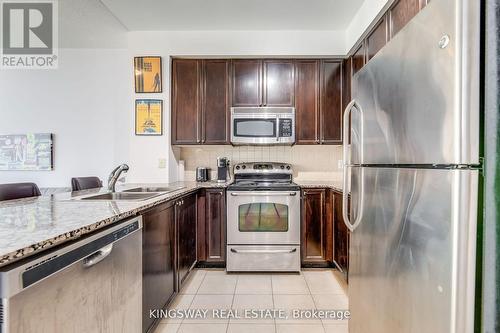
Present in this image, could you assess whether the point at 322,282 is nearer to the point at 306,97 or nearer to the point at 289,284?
the point at 289,284

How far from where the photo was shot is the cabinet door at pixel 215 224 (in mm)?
2869

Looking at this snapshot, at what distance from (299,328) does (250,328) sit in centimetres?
34

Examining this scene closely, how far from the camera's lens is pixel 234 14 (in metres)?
2.72

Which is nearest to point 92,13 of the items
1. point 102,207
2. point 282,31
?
point 282,31

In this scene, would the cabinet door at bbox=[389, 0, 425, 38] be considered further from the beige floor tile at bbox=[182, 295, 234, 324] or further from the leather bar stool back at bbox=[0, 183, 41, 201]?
the leather bar stool back at bbox=[0, 183, 41, 201]

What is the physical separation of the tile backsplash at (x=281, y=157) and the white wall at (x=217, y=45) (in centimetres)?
45

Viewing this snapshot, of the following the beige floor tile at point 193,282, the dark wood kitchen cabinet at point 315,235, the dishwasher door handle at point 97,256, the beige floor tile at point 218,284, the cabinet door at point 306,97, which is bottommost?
the beige floor tile at point 218,284

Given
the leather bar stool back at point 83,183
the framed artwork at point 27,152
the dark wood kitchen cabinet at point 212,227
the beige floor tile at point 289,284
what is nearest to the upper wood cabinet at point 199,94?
the dark wood kitchen cabinet at point 212,227

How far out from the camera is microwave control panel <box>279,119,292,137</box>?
10.0 feet

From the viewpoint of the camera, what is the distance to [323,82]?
3.12m

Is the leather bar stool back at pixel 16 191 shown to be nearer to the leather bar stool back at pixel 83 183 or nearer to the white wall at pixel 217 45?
the leather bar stool back at pixel 83 183

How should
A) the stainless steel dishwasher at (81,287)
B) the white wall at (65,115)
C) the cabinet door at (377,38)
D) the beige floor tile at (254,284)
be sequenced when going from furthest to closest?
the white wall at (65,115)
the beige floor tile at (254,284)
the cabinet door at (377,38)
the stainless steel dishwasher at (81,287)

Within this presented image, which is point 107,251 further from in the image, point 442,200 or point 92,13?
point 92,13

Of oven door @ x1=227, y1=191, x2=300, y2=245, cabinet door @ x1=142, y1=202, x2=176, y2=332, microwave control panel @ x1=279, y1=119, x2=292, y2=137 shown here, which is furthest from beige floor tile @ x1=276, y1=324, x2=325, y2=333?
microwave control panel @ x1=279, y1=119, x2=292, y2=137
